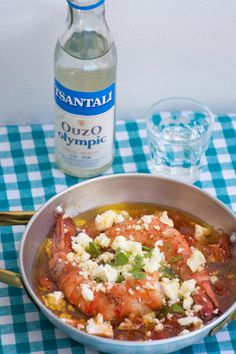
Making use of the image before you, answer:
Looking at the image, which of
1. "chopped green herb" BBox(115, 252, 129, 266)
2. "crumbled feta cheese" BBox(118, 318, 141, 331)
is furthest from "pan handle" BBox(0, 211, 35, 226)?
"crumbled feta cheese" BBox(118, 318, 141, 331)

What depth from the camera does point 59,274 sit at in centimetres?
201

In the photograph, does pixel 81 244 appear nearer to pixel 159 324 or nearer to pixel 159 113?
pixel 159 324

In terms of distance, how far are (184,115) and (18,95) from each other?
41 centimetres

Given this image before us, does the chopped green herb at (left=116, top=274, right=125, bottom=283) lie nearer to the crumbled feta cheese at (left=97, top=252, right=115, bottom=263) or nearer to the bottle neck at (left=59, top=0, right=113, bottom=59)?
the crumbled feta cheese at (left=97, top=252, right=115, bottom=263)

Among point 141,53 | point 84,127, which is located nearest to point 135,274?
point 84,127

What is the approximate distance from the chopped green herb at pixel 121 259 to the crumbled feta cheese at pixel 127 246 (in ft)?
0.09

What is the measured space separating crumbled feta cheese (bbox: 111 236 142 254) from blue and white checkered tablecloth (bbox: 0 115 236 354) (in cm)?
21

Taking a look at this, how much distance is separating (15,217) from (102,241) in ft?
0.61

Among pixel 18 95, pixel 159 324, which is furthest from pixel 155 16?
pixel 159 324

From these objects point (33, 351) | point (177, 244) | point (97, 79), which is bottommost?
point (33, 351)

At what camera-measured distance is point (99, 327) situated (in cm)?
190

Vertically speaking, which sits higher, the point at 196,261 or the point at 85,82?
the point at 85,82

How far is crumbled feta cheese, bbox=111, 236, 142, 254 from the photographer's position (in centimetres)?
203

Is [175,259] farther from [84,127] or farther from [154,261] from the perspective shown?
[84,127]
